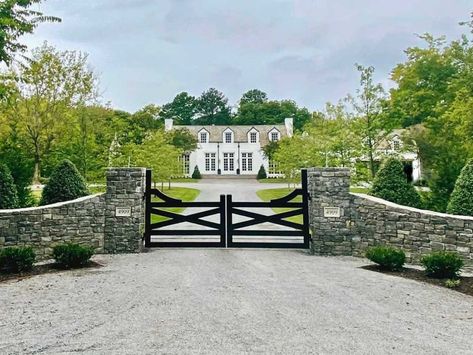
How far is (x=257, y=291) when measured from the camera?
645 cm

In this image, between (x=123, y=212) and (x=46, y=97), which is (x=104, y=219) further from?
(x=46, y=97)

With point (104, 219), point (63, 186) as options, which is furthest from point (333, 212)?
point (63, 186)

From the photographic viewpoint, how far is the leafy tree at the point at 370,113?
15.5 m

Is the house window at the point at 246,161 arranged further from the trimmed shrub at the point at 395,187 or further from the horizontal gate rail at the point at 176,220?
the horizontal gate rail at the point at 176,220

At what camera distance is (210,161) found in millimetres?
52438

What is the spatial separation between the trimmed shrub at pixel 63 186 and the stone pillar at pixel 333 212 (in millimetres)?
6062

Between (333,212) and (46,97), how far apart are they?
24.8 metres

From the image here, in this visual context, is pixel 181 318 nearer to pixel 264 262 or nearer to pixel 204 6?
pixel 264 262

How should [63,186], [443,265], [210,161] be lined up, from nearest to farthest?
[443,265] < [63,186] < [210,161]

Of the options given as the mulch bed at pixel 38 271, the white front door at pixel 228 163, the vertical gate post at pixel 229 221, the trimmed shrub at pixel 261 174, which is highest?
the white front door at pixel 228 163

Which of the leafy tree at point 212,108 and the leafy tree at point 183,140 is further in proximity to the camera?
the leafy tree at point 212,108

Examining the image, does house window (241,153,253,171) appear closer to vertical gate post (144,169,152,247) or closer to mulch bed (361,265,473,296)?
vertical gate post (144,169,152,247)

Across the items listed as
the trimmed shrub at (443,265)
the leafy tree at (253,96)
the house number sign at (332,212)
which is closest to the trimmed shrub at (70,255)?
the house number sign at (332,212)


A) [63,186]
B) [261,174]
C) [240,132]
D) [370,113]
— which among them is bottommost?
[261,174]
